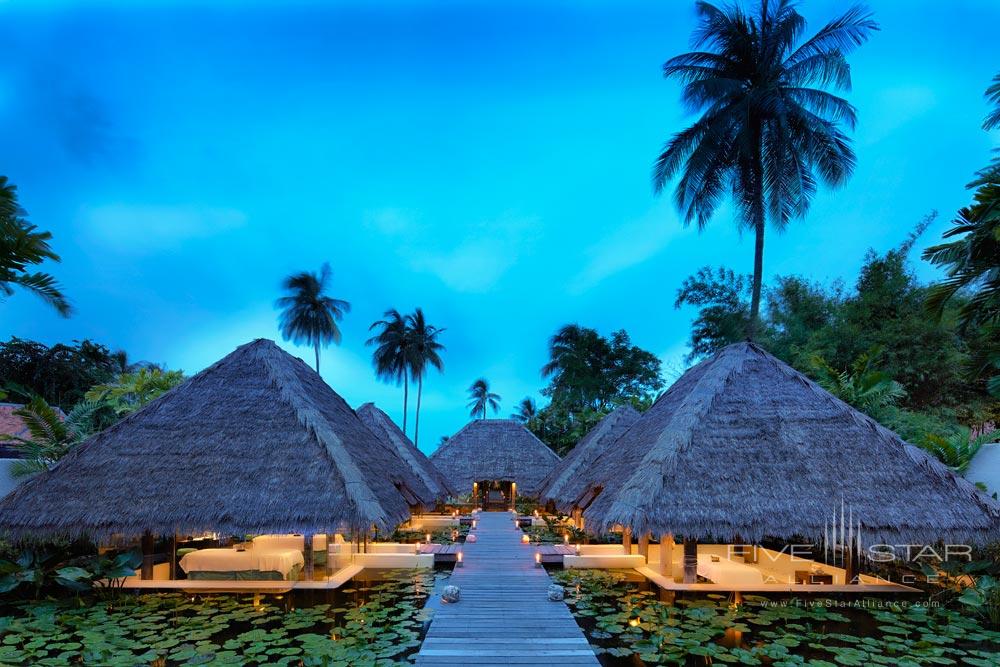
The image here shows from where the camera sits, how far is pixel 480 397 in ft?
175

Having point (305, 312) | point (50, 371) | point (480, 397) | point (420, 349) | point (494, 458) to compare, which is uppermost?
point (305, 312)

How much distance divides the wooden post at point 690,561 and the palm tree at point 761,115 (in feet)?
23.1

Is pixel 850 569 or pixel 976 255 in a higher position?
pixel 976 255

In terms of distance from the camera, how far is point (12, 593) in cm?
824

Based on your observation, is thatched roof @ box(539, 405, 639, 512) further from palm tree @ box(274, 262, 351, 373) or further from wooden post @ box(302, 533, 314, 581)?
palm tree @ box(274, 262, 351, 373)

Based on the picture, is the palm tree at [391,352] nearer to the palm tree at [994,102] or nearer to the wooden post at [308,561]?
the wooden post at [308,561]

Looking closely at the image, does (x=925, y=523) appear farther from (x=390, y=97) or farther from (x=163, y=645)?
(x=390, y=97)

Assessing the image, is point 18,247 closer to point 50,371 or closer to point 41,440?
point 41,440

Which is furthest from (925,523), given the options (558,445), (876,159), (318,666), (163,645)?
(876,159)

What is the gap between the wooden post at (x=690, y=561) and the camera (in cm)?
883

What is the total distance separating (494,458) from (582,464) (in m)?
8.17

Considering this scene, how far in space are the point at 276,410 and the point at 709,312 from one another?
2036cm

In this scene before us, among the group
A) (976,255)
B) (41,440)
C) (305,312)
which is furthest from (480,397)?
(976,255)

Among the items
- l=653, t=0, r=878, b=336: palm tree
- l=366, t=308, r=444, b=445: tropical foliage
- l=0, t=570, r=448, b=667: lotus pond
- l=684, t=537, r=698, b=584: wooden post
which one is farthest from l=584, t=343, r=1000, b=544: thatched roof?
l=366, t=308, r=444, b=445: tropical foliage
